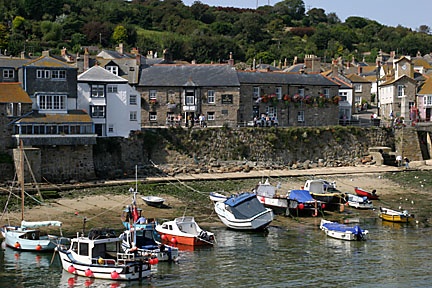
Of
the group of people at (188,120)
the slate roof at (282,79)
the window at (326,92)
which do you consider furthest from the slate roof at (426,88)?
the group of people at (188,120)

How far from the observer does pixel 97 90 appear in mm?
48469

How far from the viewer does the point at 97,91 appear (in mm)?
48469

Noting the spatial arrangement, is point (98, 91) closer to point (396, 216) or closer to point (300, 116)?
point (300, 116)

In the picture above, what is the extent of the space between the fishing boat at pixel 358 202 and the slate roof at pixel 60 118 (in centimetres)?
1641

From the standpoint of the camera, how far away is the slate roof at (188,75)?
5431 centimetres

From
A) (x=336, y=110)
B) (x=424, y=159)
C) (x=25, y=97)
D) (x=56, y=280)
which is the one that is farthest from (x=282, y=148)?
Result: (x=56, y=280)

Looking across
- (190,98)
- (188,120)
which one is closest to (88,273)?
(188,120)

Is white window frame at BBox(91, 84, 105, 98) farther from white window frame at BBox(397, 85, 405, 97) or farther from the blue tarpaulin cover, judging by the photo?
white window frame at BBox(397, 85, 405, 97)

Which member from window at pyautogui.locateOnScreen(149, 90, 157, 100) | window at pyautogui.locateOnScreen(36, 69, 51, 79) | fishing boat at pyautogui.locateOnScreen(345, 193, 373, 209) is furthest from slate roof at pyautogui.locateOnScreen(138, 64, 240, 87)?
fishing boat at pyautogui.locateOnScreen(345, 193, 373, 209)

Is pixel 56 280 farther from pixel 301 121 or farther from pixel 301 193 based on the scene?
pixel 301 121

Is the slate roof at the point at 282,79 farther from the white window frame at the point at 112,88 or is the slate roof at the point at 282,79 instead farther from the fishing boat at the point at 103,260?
the fishing boat at the point at 103,260

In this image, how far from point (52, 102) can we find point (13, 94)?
2639 mm

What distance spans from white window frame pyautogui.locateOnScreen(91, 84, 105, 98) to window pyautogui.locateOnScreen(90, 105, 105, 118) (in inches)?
29.0

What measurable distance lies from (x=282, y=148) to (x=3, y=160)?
20325 millimetres
